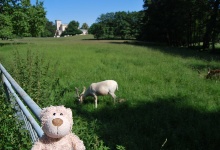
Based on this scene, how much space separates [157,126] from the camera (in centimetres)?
782

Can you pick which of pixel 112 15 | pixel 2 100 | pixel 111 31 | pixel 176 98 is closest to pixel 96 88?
pixel 176 98

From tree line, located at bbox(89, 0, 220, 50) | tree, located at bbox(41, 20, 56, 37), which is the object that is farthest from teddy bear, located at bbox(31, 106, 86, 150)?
tree, located at bbox(41, 20, 56, 37)

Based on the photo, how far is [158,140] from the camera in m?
7.00

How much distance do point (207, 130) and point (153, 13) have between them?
174ft

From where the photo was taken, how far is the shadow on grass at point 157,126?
681 centimetres

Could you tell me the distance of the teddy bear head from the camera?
2.06m

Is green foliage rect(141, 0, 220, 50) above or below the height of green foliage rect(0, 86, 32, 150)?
above

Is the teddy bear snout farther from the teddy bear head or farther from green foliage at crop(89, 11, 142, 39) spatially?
green foliage at crop(89, 11, 142, 39)

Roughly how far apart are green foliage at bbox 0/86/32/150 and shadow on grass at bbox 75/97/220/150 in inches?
92.6

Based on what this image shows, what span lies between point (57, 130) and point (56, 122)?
6 centimetres

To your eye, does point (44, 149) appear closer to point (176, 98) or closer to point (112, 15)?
point (176, 98)

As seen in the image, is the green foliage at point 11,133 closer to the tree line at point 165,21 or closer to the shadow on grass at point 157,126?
the shadow on grass at point 157,126

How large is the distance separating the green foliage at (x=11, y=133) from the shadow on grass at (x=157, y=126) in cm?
235

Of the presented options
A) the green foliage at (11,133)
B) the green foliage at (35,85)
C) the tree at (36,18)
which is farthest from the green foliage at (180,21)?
the green foliage at (11,133)
